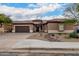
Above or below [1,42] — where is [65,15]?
above

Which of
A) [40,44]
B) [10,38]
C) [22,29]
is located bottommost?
[40,44]

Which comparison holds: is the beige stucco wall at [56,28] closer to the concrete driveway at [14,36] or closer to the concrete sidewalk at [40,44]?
the concrete sidewalk at [40,44]

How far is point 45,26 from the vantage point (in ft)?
18.8

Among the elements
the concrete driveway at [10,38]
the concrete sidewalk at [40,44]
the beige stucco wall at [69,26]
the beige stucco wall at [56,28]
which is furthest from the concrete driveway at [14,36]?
the beige stucco wall at [69,26]

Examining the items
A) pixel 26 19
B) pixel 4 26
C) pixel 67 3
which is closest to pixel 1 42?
pixel 4 26

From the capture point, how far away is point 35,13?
570cm

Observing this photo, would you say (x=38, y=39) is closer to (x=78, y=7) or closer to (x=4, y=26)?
(x=4, y=26)

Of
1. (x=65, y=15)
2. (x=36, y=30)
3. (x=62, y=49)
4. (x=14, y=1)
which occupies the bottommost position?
(x=62, y=49)

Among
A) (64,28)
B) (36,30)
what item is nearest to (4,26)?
(36,30)

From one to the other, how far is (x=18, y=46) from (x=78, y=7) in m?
1.73

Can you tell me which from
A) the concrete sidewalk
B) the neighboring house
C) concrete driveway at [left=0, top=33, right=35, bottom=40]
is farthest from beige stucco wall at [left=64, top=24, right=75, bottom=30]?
concrete driveway at [left=0, top=33, right=35, bottom=40]

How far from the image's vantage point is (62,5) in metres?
5.66

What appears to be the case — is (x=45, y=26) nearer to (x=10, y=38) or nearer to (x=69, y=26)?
(x=69, y=26)

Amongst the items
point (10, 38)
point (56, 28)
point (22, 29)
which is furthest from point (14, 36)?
point (56, 28)
